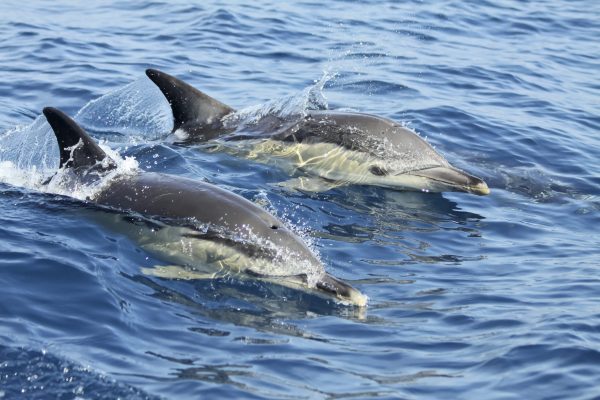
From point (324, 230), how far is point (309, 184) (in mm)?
1604

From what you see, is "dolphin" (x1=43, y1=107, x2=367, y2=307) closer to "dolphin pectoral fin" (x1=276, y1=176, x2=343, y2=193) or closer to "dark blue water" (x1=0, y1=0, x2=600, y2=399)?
"dark blue water" (x1=0, y1=0, x2=600, y2=399)

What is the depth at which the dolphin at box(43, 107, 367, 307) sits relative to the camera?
29.8 ft

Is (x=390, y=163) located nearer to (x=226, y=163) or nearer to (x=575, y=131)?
(x=226, y=163)

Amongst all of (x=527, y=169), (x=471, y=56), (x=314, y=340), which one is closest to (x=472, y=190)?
(x=527, y=169)

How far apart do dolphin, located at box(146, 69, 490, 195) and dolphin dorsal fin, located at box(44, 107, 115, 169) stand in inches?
104

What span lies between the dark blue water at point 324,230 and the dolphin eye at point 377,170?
351 millimetres

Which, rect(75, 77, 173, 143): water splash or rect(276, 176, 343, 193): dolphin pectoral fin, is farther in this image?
rect(75, 77, 173, 143): water splash

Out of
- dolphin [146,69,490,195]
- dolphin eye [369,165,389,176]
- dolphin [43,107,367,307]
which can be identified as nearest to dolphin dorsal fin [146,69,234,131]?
dolphin [146,69,490,195]

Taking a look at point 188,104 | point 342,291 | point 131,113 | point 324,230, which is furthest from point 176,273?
point 131,113

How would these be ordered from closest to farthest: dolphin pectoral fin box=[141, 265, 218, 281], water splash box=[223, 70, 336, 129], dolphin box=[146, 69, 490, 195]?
dolphin pectoral fin box=[141, 265, 218, 281] < dolphin box=[146, 69, 490, 195] < water splash box=[223, 70, 336, 129]

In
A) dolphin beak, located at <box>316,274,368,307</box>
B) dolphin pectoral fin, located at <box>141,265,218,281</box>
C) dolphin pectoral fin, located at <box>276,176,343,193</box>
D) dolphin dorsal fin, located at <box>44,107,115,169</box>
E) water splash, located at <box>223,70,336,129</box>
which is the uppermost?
dolphin dorsal fin, located at <box>44,107,115,169</box>

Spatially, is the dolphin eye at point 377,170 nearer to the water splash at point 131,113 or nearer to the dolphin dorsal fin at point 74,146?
the water splash at point 131,113

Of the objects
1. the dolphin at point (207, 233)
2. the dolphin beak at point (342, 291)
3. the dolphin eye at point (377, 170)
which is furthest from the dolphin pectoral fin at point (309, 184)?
the dolphin beak at point (342, 291)

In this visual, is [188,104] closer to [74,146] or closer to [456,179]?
[74,146]
